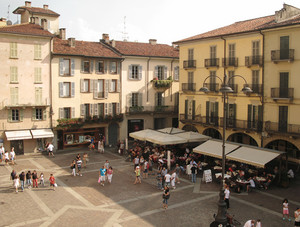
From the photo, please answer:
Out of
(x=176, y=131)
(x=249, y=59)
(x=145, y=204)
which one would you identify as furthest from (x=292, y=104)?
(x=145, y=204)

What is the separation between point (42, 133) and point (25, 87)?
531 cm

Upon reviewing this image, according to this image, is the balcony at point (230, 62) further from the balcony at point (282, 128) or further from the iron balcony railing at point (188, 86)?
the balcony at point (282, 128)

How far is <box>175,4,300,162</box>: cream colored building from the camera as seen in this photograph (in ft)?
89.8

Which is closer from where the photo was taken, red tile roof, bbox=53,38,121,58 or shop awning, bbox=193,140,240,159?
shop awning, bbox=193,140,240,159

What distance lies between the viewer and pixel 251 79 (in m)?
30.6

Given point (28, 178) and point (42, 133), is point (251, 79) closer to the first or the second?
point (28, 178)

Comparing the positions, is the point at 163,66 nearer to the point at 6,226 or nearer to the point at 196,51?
the point at 196,51

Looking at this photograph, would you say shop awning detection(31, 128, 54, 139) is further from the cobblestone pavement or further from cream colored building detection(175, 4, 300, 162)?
cream colored building detection(175, 4, 300, 162)

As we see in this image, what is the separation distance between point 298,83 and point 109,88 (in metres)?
22.7

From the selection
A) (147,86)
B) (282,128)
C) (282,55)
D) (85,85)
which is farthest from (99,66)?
(282,128)

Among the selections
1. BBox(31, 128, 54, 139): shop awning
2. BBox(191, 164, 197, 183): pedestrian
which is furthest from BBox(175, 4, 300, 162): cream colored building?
BBox(31, 128, 54, 139): shop awning

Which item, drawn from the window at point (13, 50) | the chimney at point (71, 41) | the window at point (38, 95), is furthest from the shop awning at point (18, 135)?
the chimney at point (71, 41)

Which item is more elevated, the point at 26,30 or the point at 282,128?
the point at 26,30

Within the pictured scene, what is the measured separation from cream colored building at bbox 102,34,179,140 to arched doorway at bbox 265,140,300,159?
18.2 m
